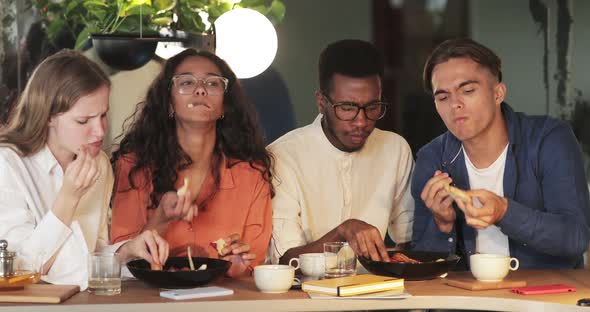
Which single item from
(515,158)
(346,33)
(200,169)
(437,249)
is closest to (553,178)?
(515,158)

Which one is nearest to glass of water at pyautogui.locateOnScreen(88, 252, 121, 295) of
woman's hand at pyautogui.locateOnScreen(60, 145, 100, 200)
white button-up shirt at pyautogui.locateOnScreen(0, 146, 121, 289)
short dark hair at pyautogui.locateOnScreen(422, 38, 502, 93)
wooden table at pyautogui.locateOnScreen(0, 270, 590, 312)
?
wooden table at pyautogui.locateOnScreen(0, 270, 590, 312)

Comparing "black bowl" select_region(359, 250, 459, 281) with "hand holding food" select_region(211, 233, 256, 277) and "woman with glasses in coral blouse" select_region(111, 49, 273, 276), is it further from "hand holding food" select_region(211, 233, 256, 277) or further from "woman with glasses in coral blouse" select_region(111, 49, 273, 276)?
"woman with glasses in coral blouse" select_region(111, 49, 273, 276)

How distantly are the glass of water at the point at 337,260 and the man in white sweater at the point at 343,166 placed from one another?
590 mm

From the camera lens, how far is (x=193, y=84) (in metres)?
→ 3.89

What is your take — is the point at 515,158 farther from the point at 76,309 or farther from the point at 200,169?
the point at 76,309

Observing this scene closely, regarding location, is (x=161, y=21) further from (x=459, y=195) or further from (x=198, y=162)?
(x=459, y=195)

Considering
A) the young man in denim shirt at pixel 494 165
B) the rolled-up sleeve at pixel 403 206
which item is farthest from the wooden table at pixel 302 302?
the rolled-up sleeve at pixel 403 206

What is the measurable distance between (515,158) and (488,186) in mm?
159

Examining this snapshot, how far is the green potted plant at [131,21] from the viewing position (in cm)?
432

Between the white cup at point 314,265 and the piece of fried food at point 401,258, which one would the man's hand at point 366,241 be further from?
the white cup at point 314,265

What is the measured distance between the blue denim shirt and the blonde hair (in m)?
1.45

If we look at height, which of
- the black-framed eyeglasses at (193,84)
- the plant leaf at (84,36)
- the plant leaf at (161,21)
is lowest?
the black-framed eyeglasses at (193,84)

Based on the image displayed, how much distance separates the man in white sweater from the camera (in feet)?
13.2

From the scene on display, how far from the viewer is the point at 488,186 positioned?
13.0 feet
